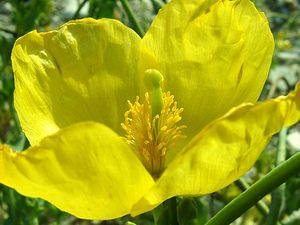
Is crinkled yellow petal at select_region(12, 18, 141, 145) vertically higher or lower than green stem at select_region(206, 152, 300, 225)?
lower

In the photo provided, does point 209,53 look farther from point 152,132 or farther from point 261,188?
point 261,188

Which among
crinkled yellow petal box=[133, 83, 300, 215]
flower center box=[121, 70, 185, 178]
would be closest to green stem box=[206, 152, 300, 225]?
crinkled yellow petal box=[133, 83, 300, 215]

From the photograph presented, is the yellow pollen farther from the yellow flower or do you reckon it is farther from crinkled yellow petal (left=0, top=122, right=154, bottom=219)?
crinkled yellow petal (left=0, top=122, right=154, bottom=219)

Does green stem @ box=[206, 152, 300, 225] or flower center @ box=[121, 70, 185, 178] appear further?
flower center @ box=[121, 70, 185, 178]

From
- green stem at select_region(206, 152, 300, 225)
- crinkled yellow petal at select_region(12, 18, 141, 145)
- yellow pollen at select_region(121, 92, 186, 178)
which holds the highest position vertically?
green stem at select_region(206, 152, 300, 225)

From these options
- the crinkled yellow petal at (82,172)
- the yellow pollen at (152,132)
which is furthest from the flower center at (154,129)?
the crinkled yellow petal at (82,172)

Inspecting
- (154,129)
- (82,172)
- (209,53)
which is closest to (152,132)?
(154,129)
